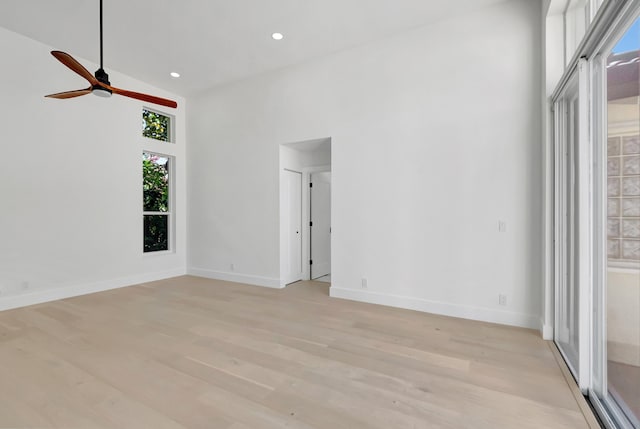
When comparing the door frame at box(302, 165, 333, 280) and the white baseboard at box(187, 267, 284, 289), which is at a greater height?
the door frame at box(302, 165, 333, 280)

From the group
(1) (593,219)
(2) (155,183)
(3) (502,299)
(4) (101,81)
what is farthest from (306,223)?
(1) (593,219)

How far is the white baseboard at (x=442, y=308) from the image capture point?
326 centimetres

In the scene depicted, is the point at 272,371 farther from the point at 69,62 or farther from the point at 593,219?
the point at 69,62

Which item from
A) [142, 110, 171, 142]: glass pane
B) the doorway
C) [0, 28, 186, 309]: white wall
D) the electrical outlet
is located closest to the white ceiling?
[0, 28, 186, 309]: white wall

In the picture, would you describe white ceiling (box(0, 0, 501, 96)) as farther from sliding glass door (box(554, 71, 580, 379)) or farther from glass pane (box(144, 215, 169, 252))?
glass pane (box(144, 215, 169, 252))

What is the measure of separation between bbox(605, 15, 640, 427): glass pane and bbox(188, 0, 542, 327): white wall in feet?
5.01

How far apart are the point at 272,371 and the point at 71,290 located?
13.2ft

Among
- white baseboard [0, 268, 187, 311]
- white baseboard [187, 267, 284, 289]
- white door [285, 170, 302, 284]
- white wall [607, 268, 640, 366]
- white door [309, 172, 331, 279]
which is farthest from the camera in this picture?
white door [309, 172, 331, 279]

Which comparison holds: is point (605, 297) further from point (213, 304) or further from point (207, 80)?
point (207, 80)

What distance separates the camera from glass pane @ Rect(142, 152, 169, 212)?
5.55 meters

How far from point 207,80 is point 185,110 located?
109 cm

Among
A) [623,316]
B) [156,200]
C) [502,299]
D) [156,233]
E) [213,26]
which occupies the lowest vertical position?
[502,299]

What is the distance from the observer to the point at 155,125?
18.8 feet

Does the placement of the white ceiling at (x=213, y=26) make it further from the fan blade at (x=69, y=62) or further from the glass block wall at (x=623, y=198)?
the glass block wall at (x=623, y=198)
